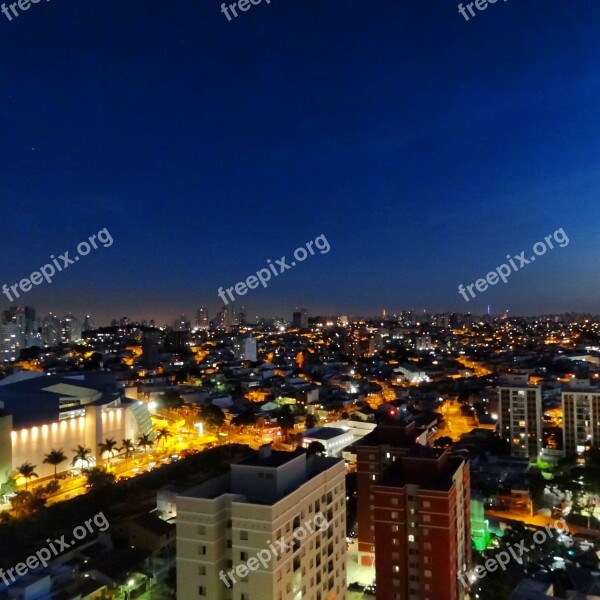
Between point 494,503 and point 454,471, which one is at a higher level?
point 454,471

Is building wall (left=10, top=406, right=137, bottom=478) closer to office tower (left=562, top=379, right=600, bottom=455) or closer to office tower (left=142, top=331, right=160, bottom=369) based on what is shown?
office tower (left=562, top=379, right=600, bottom=455)

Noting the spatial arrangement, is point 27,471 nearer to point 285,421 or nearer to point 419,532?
point 285,421

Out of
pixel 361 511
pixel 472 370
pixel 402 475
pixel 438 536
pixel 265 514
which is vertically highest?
pixel 265 514

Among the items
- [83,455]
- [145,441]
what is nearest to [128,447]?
[145,441]

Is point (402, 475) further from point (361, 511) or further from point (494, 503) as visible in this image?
point (494, 503)

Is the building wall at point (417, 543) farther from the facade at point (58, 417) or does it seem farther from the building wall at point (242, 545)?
the facade at point (58, 417)

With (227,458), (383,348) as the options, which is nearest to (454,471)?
(227,458)

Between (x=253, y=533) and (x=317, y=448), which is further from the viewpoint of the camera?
(x=317, y=448)

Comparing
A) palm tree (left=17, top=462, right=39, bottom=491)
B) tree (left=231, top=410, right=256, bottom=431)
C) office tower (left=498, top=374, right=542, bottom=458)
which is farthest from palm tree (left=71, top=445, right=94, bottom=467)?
office tower (left=498, top=374, right=542, bottom=458)
